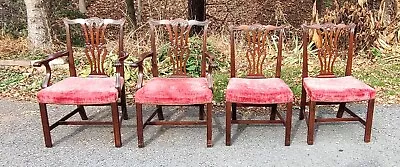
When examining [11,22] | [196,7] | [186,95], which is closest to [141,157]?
[186,95]

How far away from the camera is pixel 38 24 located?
5.36 metres

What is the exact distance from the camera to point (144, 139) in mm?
3453

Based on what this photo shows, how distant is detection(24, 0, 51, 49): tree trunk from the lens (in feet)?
17.3

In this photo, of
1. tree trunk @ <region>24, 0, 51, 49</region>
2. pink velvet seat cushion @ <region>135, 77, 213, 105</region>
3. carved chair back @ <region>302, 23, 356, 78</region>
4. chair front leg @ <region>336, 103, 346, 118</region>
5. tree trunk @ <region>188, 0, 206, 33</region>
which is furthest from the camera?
tree trunk @ <region>188, 0, 206, 33</region>

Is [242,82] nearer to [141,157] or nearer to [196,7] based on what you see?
[141,157]

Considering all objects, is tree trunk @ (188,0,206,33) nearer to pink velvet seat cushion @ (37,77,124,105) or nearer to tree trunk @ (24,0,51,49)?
tree trunk @ (24,0,51,49)

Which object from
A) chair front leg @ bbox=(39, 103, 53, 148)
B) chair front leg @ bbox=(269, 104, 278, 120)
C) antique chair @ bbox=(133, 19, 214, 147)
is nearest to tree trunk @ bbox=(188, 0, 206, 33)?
antique chair @ bbox=(133, 19, 214, 147)

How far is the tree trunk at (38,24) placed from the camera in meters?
5.28

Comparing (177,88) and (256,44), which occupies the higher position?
(256,44)

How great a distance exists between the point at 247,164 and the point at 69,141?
4.76 ft

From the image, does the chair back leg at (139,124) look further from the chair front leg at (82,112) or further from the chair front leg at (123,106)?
the chair front leg at (82,112)

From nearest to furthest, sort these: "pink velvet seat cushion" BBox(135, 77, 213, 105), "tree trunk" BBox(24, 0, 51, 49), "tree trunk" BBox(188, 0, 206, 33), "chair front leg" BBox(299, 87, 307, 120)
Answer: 1. "pink velvet seat cushion" BBox(135, 77, 213, 105)
2. "chair front leg" BBox(299, 87, 307, 120)
3. "tree trunk" BBox(24, 0, 51, 49)
4. "tree trunk" BBox(188, 0, 206, 33)

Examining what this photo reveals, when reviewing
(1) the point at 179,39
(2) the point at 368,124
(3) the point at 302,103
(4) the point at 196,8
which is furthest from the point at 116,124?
(4) the point at 196,8

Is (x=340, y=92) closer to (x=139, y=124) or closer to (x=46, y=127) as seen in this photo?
(x=139, y=124)
